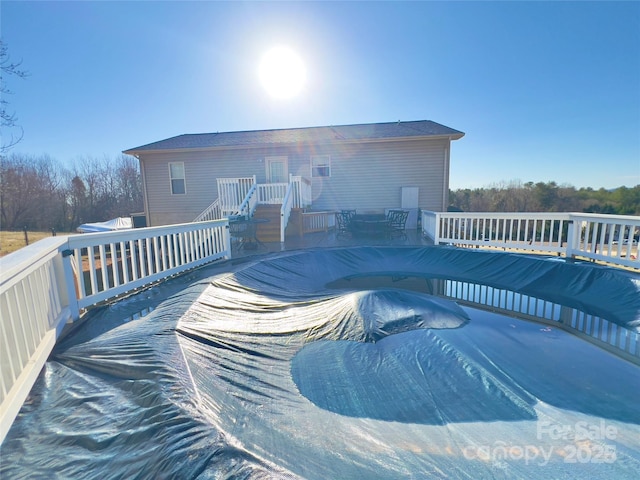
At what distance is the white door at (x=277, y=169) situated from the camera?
466 inches

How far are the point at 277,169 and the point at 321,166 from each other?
6.31 ft

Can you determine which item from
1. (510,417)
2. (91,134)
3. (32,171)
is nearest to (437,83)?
(510,417)

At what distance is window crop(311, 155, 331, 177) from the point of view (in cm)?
1154

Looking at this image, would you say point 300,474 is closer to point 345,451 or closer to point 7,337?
point 345,451

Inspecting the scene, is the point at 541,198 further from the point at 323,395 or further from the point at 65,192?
the point at 65,192

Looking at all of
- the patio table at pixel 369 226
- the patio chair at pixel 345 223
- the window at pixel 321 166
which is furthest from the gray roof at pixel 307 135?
the patio table at pixel 369 226

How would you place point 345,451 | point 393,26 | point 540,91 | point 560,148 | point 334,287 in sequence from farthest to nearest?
1. point 560,148
2. point 540,91
3. point 393,26
4. point 334,287
5. point 345,451

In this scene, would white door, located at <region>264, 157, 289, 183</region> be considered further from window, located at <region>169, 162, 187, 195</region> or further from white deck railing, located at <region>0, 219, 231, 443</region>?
white deck railing, located at <region>0, 219, 231, 443</region>

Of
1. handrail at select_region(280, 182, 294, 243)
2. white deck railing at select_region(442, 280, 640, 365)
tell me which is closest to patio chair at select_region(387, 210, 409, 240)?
handrail at select_region(280, 182, 294, 243)

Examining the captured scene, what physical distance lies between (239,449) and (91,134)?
27.5 m

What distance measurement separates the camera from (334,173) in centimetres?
1147

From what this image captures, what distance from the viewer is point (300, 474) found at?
4.15 ft

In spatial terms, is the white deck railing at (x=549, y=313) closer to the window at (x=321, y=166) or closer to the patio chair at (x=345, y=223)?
the patio chair at (x=345, y=223)

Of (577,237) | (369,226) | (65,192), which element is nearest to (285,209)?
(369,226)
